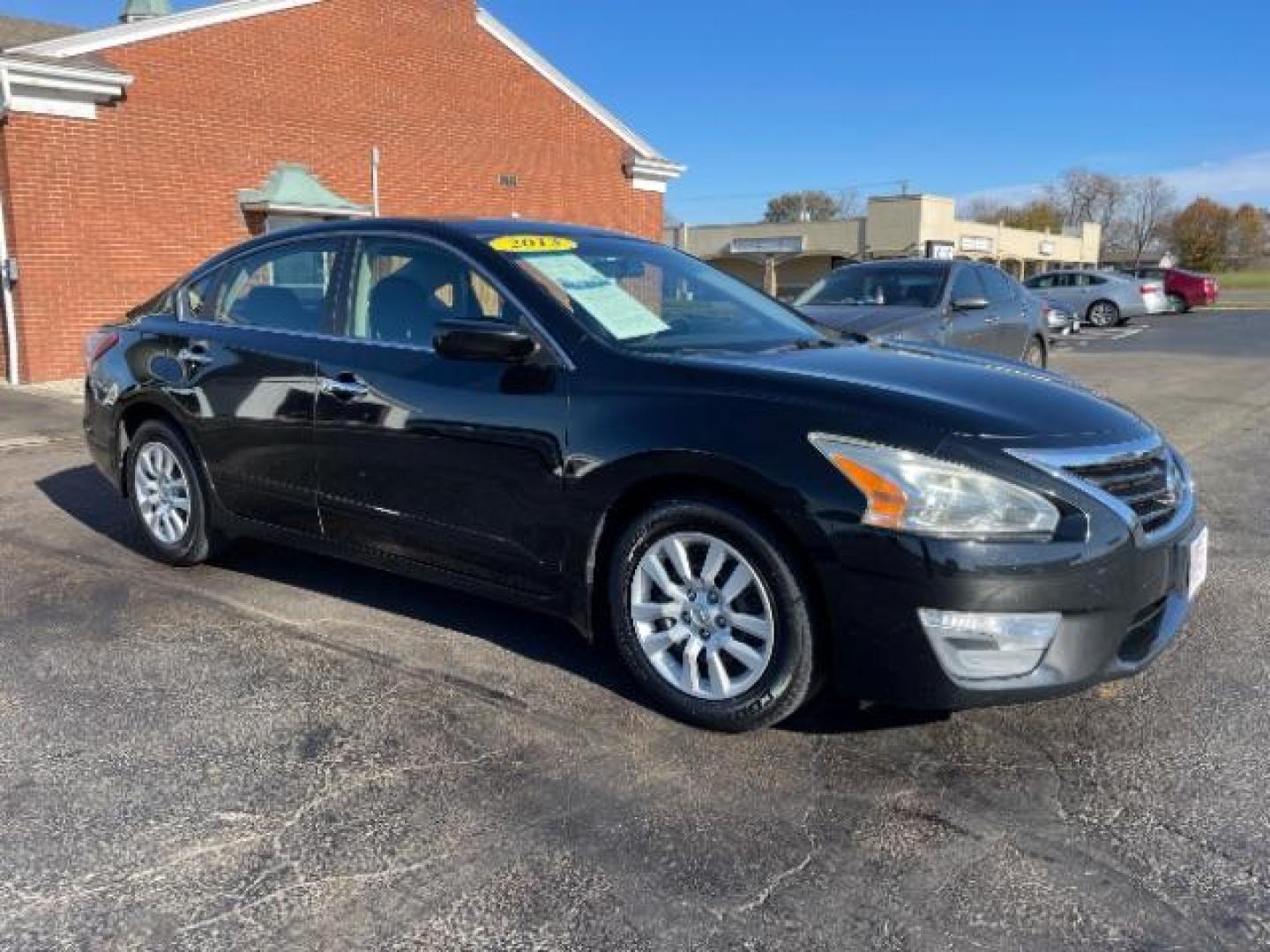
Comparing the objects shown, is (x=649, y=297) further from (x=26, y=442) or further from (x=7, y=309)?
(x=7, y=309)

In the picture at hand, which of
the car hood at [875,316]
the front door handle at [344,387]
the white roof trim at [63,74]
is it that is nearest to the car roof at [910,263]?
the car hood at [875,316]

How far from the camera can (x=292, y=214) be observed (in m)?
14.6

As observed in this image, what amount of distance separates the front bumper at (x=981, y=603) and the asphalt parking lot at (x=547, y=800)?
0.96 feet

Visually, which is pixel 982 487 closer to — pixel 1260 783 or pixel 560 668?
pixel 1260 783

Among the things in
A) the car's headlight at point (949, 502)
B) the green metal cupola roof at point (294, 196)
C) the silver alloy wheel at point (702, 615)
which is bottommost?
the silver alloy wheel at point (702, 615)

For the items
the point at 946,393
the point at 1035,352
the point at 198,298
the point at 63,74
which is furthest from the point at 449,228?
the point at 63,74

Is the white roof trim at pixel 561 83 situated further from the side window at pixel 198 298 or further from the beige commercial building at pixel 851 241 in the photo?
the beige commercial building at pixel 851 241

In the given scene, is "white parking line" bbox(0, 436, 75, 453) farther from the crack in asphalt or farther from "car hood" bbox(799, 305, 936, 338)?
the crack in asphalt

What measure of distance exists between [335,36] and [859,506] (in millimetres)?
14824

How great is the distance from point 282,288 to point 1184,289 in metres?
35.9

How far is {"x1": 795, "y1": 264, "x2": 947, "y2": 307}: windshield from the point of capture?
9125 mm

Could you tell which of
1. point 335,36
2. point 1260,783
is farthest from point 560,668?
point 335,36

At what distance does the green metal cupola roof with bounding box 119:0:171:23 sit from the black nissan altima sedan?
17.5m

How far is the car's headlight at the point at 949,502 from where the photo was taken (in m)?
2.85
